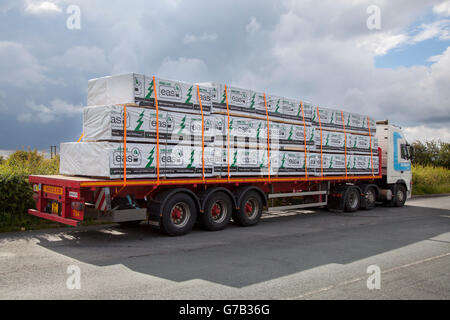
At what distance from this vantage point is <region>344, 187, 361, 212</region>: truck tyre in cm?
1452

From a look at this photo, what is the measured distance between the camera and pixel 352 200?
48.7ft

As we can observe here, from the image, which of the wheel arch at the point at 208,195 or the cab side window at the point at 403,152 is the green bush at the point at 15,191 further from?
the cab side window at the point at 403,152

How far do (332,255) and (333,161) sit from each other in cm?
680

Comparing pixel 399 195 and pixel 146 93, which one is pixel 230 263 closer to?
pixel 146 93

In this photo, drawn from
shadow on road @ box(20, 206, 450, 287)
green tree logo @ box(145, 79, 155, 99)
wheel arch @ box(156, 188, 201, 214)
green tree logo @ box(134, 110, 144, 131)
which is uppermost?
green tree logo @ box(145, 79, 155, 99)

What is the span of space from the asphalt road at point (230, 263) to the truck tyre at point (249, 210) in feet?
1.06

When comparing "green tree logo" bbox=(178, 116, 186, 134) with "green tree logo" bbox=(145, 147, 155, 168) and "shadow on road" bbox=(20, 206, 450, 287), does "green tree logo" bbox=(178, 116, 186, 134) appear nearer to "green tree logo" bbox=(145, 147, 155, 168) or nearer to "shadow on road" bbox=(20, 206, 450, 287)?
"green tree logo" bbox=(145, 147, 155, 168)

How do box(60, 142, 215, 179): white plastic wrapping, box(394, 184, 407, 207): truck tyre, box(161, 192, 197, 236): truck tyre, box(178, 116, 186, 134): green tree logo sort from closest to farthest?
box(60, 142, 215, 179): white plastic wrapping, box(161, 192, 197, 236): truck tyre, box(178, 116, 186, 134): green tree logo, box(394, 184, 407, 207): truck tyre

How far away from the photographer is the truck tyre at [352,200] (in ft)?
47.6

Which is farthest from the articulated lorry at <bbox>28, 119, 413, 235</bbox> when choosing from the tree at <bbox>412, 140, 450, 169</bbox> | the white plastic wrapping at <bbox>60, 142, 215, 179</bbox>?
the tree at <bbox>412, 140, 450, 169</bbox>

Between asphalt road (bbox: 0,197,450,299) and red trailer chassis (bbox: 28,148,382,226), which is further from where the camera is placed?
red trailer chassis (bbox: 28,148,382,226)

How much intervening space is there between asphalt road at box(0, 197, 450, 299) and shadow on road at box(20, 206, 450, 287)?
0.02m
